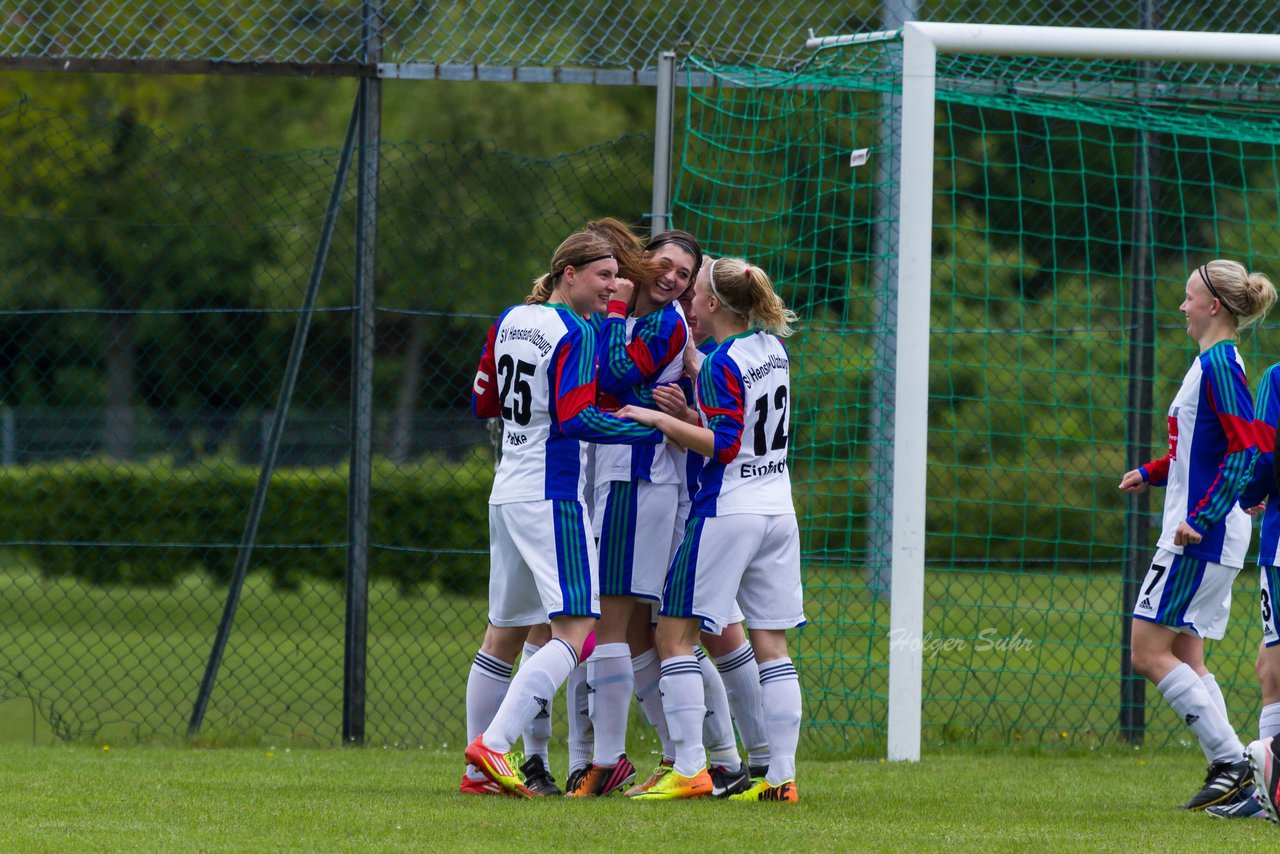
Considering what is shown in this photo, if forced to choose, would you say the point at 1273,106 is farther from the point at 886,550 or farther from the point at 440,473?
the point at 440,473

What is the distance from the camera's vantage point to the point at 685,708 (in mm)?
4613

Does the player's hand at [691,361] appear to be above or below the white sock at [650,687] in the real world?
above

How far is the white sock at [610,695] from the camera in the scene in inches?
186

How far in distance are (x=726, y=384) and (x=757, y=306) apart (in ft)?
1.11

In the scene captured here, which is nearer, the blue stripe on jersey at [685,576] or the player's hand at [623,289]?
the blue stripe on jersey at [685,576]

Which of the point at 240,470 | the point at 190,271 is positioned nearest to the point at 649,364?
the point at 240,470

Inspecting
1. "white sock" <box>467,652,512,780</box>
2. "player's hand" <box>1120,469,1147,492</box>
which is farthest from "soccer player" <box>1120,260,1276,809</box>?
"white sock" <box>467,652,512,780</box>

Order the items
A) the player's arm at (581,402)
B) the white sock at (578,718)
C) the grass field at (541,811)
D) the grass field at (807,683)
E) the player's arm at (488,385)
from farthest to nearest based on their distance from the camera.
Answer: the grass field at (807,683)
the white sock at (578,718)
the player's arm at (488,385)
the player's arm at (581,402)
the grass field at (541,811)

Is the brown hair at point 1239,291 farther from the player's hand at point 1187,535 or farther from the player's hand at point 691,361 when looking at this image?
the player's hand at point 691,361

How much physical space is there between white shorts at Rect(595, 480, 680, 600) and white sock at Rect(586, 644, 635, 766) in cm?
20

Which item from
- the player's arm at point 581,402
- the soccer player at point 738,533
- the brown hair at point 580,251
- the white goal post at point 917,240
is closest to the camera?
the player's arm at point 581,402

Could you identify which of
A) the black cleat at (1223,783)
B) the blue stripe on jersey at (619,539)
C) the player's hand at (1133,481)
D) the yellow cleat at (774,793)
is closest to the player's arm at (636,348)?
the blue stripe on jersey at (619,539)

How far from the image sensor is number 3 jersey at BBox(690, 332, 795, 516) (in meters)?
4.54

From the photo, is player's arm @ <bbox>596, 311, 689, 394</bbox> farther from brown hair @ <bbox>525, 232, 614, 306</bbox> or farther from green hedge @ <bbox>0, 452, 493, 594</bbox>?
green hedge @ <bbox>0, 452, 493, 594</bbox>
